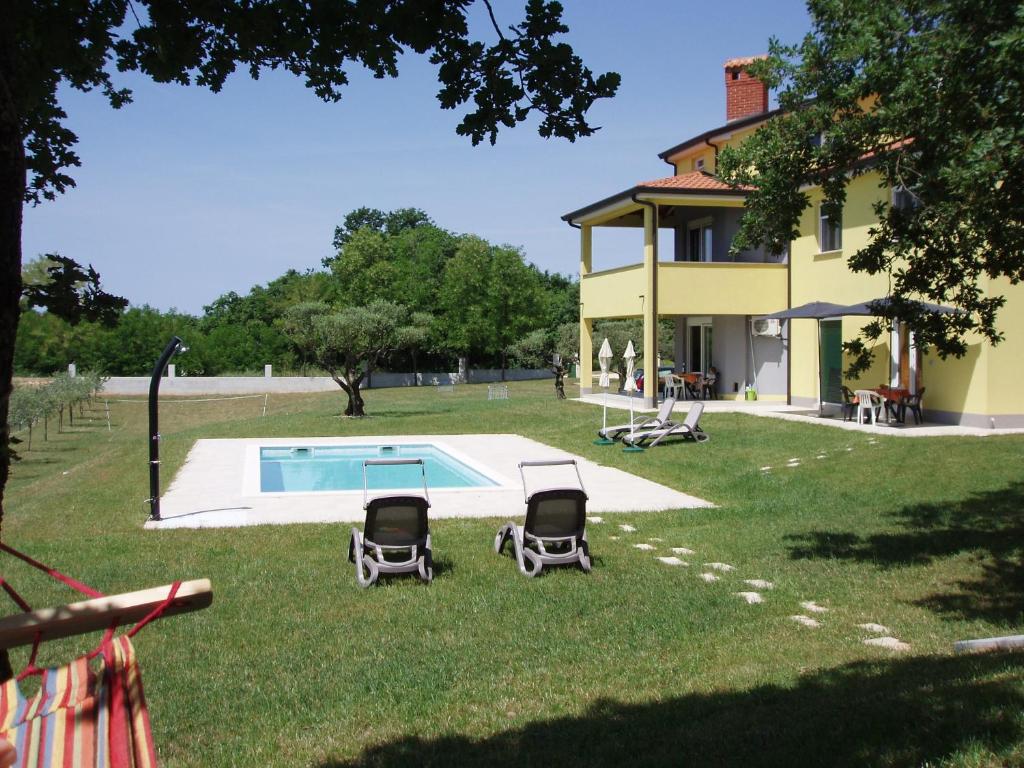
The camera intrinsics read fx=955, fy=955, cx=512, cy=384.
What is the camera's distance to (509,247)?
57.2 meters

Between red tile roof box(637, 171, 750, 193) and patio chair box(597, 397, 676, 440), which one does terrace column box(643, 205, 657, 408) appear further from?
patio chair box(597, 397, 676, 440)

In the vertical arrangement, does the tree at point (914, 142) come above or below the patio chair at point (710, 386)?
above

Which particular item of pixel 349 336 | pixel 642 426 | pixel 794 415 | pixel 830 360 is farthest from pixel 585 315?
pixel 642 426

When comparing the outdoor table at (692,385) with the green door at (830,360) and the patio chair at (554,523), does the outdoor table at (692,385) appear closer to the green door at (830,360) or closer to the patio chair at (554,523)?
the green door at (830,360)

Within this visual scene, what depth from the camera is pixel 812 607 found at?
25.4 feet

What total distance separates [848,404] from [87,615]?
19.5 metres

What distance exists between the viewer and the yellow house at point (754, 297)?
1850 centimetres

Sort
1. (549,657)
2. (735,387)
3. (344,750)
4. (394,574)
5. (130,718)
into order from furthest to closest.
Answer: (735,387) → (394,574) → (549,657) → (344,750) → (130,718)

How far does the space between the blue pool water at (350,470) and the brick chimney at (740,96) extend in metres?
15.9

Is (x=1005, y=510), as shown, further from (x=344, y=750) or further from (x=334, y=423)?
(x=334, y=423)

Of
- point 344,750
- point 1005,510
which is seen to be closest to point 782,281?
point 1005,510

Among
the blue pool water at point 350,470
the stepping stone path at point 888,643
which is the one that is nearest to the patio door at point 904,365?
the blue pool water at point 350,470

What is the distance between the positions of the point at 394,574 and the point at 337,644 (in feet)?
6.91

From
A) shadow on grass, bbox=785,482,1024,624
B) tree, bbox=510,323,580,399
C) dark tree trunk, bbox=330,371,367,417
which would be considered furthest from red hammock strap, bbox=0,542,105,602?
tree, bbox=510,323,580,399
